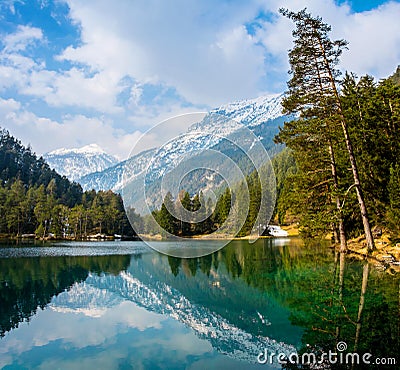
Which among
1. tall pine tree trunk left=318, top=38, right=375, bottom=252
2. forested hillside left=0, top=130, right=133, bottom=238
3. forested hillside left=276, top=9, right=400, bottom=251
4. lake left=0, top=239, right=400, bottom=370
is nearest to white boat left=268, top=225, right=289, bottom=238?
forested hillside left=0, top=130, right=133, bottom=238

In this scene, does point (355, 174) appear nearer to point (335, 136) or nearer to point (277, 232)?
point (335, 136)

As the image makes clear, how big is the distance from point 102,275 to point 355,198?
1567cm

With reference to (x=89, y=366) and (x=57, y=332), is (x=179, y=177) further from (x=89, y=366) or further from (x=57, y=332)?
(x=89, y=366)

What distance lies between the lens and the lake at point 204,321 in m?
7.01

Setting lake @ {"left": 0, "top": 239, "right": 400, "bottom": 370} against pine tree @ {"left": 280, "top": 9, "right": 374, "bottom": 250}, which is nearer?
lake @ {"left": 0, "top": 239, "right": 400, "bottom": 370}

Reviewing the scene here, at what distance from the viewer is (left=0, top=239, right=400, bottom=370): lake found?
701 cm
